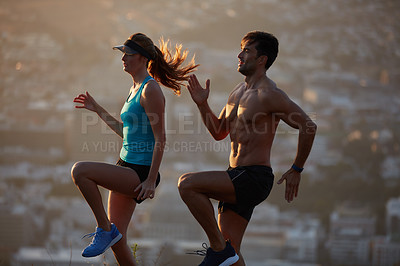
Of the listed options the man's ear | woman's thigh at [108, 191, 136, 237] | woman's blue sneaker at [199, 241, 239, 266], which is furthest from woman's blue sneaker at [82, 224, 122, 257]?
the man's ear

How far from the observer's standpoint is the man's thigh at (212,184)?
3.80 m

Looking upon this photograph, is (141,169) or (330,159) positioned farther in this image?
(330,159)

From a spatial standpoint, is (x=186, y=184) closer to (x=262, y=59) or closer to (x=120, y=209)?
(x=120, y=209)

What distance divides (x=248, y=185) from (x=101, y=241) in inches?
38.4

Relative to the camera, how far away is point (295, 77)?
53.8 m

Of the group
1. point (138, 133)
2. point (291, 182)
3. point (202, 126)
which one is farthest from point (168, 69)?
point (202, 126)

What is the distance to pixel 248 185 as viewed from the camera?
12.8 ft

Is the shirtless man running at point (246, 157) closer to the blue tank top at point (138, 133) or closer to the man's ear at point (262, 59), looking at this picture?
the man's ear at point (262, 59)

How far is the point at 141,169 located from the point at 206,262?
715 mm

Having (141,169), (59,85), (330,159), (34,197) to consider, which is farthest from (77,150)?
(141,169)

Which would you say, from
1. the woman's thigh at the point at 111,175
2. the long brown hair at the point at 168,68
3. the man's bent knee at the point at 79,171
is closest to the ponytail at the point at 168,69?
the long brown hair at the point at 168,68

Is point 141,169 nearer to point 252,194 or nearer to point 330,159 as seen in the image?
point 252,194

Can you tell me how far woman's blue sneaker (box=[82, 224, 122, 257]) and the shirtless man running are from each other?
0.52m

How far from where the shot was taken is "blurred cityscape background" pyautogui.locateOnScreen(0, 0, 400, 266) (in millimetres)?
30797
